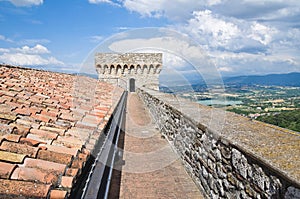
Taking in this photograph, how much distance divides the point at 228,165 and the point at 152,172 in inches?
70.4

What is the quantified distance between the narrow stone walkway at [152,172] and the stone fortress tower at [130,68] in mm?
18422

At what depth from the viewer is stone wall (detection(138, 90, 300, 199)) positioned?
68.5 inches

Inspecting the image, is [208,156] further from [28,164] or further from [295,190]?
[28,164]

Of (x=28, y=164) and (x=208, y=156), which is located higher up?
(x=28, y=164)

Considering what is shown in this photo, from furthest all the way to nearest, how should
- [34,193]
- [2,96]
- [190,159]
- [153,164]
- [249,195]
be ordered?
[153,164] → [190,159] → [2,96] → [249,195] → [34,193]

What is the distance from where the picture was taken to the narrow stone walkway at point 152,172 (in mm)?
3471

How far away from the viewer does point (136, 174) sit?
4039 mm

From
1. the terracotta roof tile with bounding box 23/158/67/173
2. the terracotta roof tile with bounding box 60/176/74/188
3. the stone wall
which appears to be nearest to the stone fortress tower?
the stone wall

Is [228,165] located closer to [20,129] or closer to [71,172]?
[71,172]

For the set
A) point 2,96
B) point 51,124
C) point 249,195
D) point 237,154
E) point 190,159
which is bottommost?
point 190,159

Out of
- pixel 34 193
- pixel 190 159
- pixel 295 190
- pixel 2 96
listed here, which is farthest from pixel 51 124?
pixel 190 159

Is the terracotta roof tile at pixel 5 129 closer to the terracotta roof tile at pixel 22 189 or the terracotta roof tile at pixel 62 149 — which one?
the terracotta roof tile at pixel 62 149

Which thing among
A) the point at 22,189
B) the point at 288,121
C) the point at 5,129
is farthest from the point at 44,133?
the point at 288,121

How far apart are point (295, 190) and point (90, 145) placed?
60.0 inches
